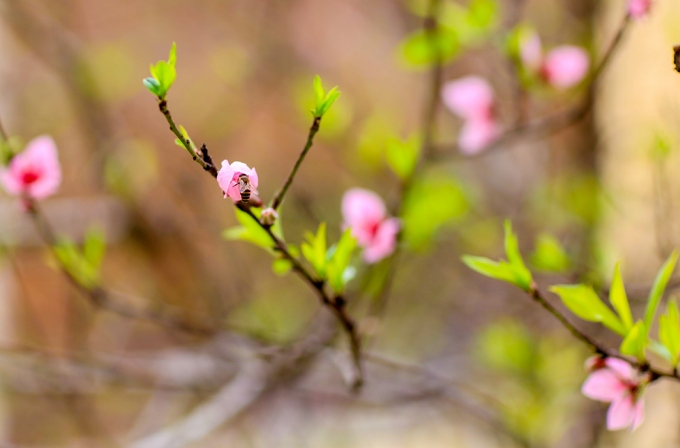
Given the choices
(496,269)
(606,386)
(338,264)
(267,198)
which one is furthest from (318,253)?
(267,198)

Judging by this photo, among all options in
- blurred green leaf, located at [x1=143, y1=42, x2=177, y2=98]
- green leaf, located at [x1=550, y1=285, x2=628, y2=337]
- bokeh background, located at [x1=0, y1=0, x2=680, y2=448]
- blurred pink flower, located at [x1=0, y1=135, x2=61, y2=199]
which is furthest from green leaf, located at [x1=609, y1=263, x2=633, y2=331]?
Answer: bokeh background, located at [x1=0, y1=0, x2=680, y2=448]

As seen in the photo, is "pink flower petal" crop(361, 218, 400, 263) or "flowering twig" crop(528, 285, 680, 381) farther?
"pink flower petal" crop(361, 218, 400, 263)

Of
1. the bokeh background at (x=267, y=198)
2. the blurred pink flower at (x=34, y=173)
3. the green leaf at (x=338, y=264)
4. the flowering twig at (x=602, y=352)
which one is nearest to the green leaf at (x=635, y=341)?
the flowering twig at (x=602, y=352)

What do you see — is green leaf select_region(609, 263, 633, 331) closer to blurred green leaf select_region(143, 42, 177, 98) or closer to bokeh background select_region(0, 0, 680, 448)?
blurred green leaf select_region(143, 42, 177, 98)

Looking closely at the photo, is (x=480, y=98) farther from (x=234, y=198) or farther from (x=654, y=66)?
(x=654, y=66)

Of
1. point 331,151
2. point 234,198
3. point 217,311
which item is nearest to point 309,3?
point 331,151

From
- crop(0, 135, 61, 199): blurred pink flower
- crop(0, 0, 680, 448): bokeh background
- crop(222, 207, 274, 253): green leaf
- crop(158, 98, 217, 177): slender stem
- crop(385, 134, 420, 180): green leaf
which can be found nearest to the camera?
crop(158, 98, 217, 177): slender stem
